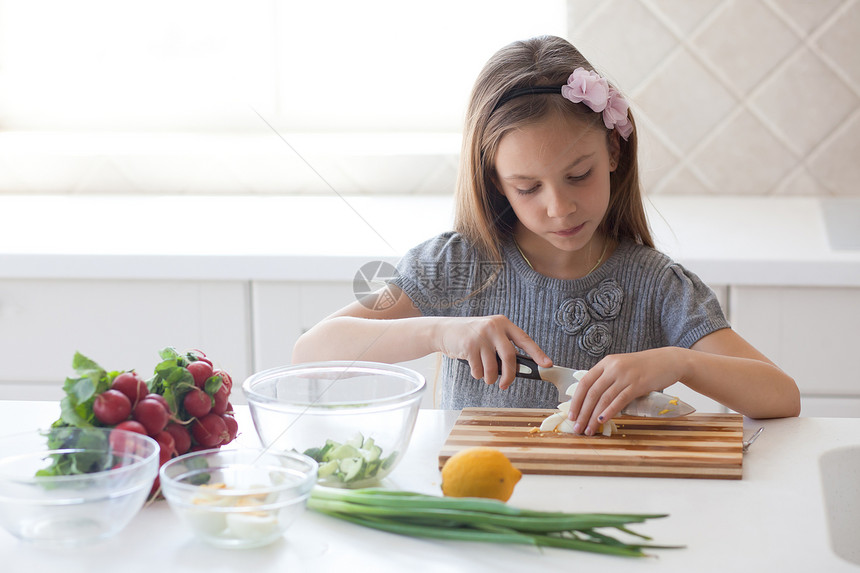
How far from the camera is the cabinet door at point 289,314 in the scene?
3.04 ft

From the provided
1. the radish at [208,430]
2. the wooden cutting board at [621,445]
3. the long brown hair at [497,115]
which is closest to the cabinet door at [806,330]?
the long brown hair at [497,115]

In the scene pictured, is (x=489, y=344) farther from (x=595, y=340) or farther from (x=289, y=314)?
(x=289, y=314)

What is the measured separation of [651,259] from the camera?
51.1 inches

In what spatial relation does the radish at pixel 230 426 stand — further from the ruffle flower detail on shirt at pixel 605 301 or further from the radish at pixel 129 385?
the ruffle flower detail on shirt at pixel 605 301

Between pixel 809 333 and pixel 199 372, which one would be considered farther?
pixel 809 333

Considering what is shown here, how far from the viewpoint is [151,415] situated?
74 centimetres

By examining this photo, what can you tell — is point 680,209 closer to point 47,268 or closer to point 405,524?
point 47,268

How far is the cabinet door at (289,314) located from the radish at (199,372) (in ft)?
0.35

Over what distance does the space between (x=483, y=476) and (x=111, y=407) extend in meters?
0.29

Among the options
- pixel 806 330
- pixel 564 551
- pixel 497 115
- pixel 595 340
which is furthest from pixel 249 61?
pixel 806 330

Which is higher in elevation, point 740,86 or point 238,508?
point 740,86

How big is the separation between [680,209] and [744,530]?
4.61 ft

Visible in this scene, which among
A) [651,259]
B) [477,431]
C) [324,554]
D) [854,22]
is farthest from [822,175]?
[324,554]

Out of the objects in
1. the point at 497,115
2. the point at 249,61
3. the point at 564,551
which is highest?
the point at 249,61
